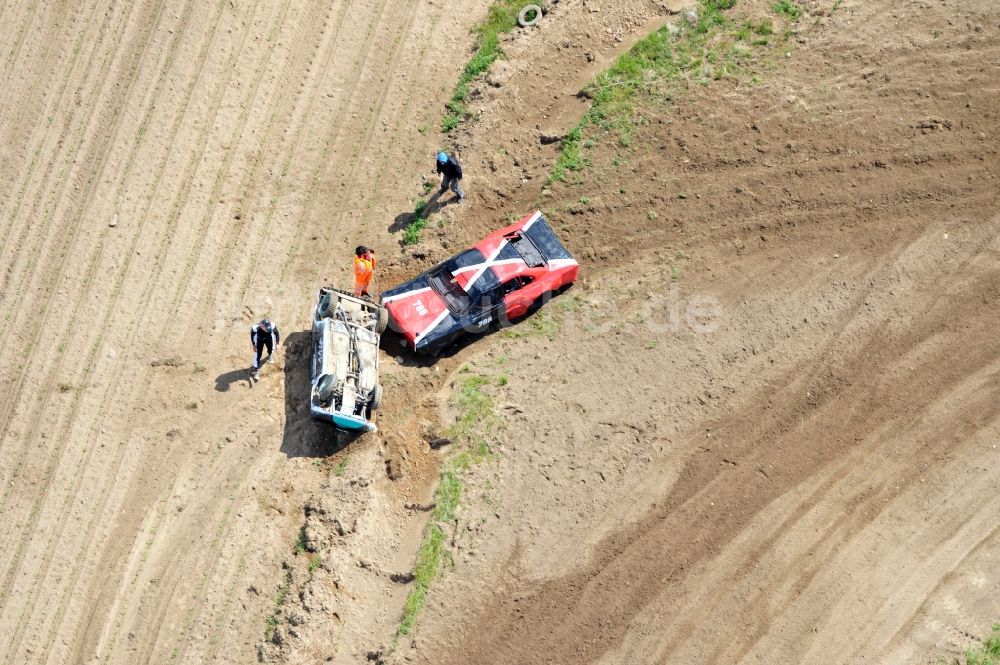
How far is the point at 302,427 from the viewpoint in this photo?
60.1ft

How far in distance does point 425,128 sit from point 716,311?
838 cm

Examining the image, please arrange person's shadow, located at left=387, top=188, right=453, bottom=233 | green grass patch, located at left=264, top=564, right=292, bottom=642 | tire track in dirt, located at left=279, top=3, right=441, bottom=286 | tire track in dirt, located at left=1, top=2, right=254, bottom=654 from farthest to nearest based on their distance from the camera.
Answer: person's shadow, located at left=387, top=188, right=453, bottom=233, tire track in dirt, located at left=279, top=3, right=441, bottom=286, tire track in dirt, located at left=1, top=2, right=254, bottom=654, green grass patch, located at left=264, top=564, right=292, bottom=642

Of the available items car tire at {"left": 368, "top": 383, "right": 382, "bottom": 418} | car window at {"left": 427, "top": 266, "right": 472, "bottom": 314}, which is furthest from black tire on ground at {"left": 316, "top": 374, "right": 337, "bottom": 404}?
car window at {"left": 427, "top": 266, "right": 472, "bottom": 314}

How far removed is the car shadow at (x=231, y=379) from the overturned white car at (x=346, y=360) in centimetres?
159

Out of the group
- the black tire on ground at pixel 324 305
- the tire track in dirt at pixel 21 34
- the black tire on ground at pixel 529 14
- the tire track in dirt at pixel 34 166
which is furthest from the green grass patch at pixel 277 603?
the black tire on ground at pixel 529 14

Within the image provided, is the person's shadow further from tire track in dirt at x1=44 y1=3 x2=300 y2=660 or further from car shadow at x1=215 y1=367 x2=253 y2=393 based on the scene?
car shadow at x1=215 y1=367 x2=253 y2=393

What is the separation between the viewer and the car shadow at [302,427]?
18.1 metres

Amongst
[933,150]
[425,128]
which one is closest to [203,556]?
[425,128]

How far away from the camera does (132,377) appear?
738 inches

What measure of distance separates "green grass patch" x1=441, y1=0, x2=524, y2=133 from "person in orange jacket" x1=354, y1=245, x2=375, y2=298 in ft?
15.2

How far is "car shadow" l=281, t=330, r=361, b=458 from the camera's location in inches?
714

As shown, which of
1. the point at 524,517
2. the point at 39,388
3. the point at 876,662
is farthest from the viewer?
the point at 39,388

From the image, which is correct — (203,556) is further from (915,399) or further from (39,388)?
(915,399)

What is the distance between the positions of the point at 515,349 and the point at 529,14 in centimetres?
976
